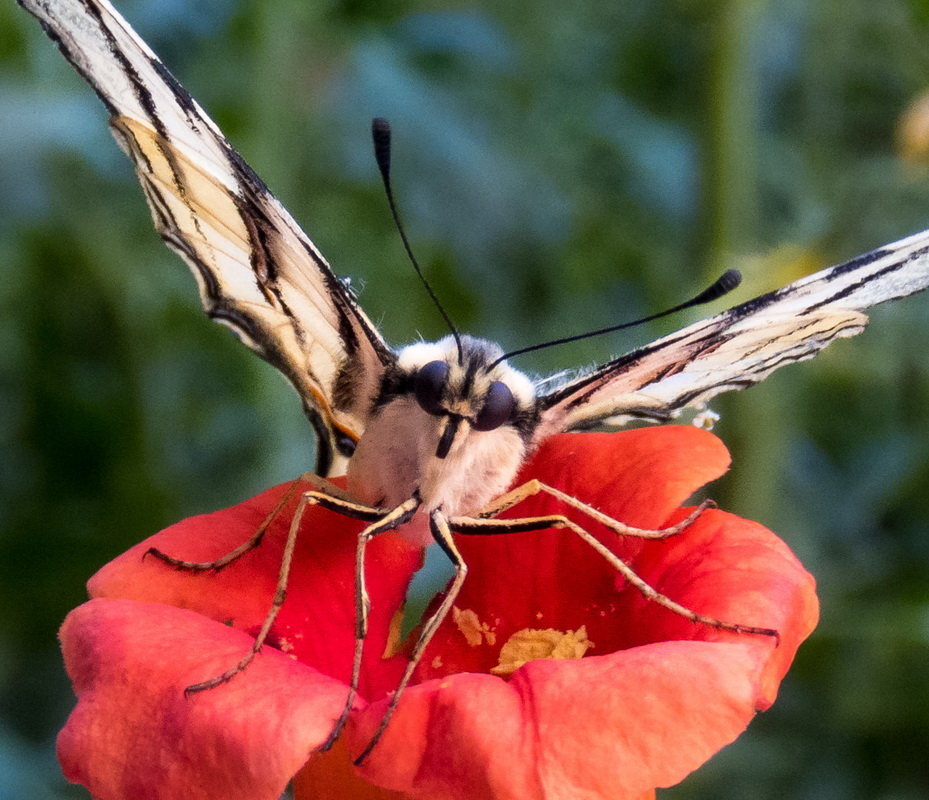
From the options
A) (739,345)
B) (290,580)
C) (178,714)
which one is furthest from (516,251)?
(178,714)

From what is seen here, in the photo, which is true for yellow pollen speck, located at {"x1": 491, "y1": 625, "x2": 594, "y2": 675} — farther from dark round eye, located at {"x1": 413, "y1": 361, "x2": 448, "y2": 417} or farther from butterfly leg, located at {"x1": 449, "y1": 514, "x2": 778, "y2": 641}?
dark round eye, located at {"x1": 413, "y1": 361, "x2": 448, "y2": 417}

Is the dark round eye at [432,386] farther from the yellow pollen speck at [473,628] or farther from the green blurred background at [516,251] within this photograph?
the green blurred background at [516,251]

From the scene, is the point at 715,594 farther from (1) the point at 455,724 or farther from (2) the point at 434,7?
(2) the point at 434,7

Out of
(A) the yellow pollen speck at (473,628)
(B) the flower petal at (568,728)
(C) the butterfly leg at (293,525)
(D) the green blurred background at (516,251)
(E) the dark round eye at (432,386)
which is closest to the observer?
(B) the flower petal at (568,728)

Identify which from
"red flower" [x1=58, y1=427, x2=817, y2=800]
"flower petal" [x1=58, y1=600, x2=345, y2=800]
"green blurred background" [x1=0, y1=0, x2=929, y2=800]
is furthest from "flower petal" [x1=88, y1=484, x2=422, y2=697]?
"green blurred background" [x1=0, y1=0, x2=929, y2=800]

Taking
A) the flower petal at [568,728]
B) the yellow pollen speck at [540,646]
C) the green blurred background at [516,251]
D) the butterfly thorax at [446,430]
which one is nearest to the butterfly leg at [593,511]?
the butterfly thorax at [446,430]

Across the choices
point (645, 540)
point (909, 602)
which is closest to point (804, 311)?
point (645, 540)

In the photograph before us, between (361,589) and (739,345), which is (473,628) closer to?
(361,589)
